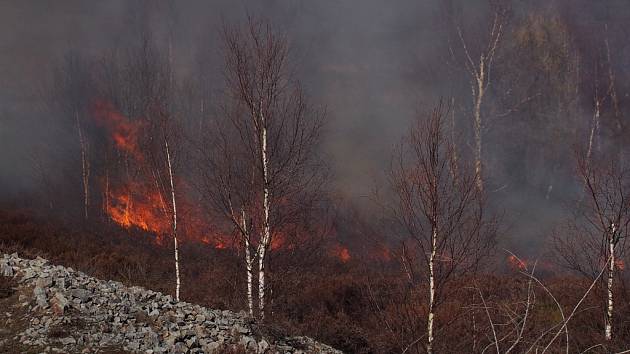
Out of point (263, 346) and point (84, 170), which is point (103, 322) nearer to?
point (263, 346)

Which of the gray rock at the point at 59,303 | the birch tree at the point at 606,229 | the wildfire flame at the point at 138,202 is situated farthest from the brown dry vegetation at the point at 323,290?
the gray rock at the point at 59,303

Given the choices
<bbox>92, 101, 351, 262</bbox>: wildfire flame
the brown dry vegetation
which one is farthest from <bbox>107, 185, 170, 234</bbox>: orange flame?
the brown dry vegetation

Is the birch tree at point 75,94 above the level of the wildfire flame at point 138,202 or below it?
above

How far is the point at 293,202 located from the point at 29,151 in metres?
26.2

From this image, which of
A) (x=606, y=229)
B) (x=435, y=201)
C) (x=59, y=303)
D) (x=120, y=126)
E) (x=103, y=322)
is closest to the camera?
(x=435, y=201)

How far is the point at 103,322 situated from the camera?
616 centimetres

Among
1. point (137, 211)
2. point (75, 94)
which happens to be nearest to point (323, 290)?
point (137, 211)

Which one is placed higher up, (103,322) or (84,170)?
(84,170)

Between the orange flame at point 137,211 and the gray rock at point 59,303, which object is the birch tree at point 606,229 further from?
the orange flame at point 137,211

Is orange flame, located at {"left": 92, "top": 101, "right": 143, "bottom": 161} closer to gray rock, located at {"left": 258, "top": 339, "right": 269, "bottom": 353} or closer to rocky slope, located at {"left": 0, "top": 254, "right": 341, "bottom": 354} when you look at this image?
rocky slope, located at {"left": 0, "top": 254, "right": 341, "bottom": 354}

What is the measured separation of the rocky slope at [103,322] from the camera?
5621 millimetres

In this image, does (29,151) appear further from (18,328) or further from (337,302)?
(18,328)

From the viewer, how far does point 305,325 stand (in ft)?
36.4

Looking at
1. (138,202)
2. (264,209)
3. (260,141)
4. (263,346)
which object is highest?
(138,202)
